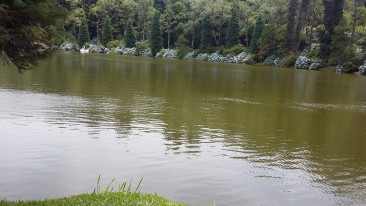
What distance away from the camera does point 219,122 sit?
14.4 metres

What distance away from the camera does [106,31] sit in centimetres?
9100

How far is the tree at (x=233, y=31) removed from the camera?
71125mm

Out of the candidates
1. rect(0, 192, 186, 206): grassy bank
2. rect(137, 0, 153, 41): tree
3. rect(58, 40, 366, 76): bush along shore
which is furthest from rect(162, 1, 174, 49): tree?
rect(0, 192, 186, 206): grassy bank

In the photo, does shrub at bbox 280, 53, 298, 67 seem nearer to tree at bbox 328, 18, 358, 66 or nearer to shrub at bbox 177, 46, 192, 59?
tree at bbox 328, 18, 358, 66

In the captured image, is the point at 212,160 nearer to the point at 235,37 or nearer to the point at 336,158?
the point at 336,158

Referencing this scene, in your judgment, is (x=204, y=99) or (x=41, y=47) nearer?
(x=41, y=47)

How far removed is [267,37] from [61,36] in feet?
195

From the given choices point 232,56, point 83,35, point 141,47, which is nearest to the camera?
point 232,56

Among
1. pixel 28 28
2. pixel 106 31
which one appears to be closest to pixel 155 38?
pixel 106 31

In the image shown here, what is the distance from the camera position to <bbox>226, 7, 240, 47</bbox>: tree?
71125mm

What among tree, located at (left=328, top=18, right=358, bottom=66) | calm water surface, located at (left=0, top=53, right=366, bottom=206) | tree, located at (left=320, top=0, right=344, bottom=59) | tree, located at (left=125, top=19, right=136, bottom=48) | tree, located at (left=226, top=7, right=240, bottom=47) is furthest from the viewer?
tree, located at (left=125, top=19, right=136, bottom=48)

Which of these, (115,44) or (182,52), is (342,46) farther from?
(115,44)

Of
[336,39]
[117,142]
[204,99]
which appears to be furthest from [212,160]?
[336,39]

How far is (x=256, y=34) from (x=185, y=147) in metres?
57.9
